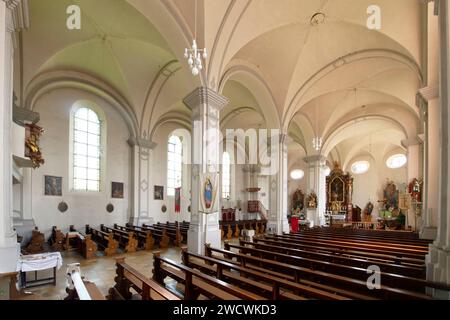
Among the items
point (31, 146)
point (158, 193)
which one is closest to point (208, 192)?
point (31, 146)

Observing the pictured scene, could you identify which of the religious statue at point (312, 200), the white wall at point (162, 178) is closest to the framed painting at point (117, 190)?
the white wall at point (162, 178)

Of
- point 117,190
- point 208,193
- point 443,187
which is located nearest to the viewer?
point 443,187

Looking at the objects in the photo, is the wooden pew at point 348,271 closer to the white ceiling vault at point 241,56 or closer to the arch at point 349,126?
the white ceiling vault at point 241,56

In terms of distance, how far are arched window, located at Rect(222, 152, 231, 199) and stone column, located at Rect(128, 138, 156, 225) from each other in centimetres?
674

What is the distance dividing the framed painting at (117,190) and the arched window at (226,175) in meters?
8.03

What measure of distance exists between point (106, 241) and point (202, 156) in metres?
4.90

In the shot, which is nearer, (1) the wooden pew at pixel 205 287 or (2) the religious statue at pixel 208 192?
(1) the wooden pew at pixel 205 287

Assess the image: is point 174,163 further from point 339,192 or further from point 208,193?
point 339,192

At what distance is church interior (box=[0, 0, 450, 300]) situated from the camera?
4.29 m

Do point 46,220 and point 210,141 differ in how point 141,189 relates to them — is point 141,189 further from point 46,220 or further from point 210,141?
point 210,141

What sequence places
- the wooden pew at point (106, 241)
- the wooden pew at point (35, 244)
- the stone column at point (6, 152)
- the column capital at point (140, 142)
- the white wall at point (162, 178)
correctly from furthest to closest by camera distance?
1. the white wall at point (162, 178)
2. the column capital at point (140, 142)
3. the wooden pew at point (35, 244)
4. the wooden pew at point (106, 241)
5. the stone column at point (6, 152)

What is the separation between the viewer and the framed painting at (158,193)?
15634mm

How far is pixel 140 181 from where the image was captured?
561 inches

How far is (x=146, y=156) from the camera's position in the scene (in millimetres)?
14672
